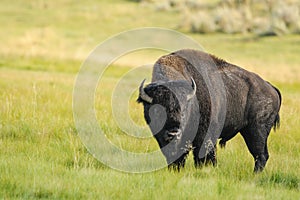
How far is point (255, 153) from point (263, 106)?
695 millimetres

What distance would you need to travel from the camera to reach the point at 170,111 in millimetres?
7613

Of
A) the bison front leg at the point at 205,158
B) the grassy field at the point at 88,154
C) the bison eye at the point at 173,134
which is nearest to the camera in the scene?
the grassy field at the point at 88,154

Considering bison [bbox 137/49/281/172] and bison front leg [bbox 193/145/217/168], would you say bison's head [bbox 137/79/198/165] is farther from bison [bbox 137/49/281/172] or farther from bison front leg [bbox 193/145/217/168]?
bison front leg [bbox 193/145/217/168]

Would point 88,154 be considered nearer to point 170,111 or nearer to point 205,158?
point 205,158

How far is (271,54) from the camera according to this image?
2459 cm

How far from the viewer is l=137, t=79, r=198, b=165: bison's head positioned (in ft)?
25.0

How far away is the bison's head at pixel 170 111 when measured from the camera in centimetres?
762

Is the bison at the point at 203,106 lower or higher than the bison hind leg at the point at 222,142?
higher

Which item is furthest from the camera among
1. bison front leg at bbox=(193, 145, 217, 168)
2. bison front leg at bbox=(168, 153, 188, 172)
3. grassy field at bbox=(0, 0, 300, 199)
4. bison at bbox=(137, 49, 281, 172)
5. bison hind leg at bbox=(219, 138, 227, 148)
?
bison hind leg at bbox=(219, 138, 227, 148)

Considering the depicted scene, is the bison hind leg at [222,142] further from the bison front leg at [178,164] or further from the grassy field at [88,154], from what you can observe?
the bison front leg at [178,164]

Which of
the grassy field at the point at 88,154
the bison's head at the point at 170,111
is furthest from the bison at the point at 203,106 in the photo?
the grassy field at the point at 88,154

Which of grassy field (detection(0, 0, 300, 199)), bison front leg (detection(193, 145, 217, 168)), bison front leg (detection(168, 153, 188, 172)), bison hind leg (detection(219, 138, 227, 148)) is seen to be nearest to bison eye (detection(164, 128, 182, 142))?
grassy field (detection(0, 0, 300, 199))

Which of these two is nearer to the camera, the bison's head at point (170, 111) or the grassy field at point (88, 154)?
the grassy field at point (88, 154)

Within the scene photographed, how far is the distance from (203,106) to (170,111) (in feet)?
3.74
